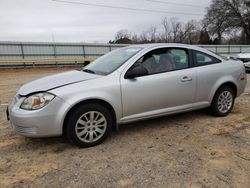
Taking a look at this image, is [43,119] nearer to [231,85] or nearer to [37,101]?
[37,101]

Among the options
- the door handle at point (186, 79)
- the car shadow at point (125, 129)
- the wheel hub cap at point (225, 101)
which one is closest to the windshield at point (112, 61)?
the door handle at point (186, 79)

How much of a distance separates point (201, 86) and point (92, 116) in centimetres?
215

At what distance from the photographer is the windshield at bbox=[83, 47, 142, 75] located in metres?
4.20

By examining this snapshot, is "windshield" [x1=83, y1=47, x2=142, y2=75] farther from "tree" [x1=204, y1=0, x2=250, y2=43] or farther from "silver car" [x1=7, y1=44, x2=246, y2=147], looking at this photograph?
"tree" [x1=204, y1=0, x2=250, y2=43]

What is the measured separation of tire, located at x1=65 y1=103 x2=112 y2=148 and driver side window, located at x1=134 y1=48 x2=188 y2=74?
3.40 ft

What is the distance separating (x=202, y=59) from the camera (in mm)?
4844

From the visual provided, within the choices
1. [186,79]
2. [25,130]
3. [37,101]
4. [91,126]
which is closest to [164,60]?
[186,79]

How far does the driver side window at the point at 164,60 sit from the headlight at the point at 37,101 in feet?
4.91

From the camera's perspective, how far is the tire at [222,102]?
4.98 meters

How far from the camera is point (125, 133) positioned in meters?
4.36

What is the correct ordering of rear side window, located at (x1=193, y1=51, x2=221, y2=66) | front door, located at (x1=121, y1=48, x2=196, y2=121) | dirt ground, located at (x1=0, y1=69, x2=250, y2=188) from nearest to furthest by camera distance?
dirt ground, located at (x1=0, y1=69, x2=250, y2=188) < front door, located at (x1=121, y1=48, x2=196, y2=121) < rear side window, located at (x1=193, y1=51, x2=221, y2=66)

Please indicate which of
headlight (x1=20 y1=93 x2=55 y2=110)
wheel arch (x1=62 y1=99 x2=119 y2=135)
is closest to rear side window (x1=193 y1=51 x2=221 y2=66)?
wheel arch (x1=62 y1=99 x2=119 y2=135)

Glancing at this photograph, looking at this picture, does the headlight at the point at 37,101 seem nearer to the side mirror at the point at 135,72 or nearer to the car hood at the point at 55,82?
the car hood at the point at 55,82

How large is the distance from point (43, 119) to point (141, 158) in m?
1.41
